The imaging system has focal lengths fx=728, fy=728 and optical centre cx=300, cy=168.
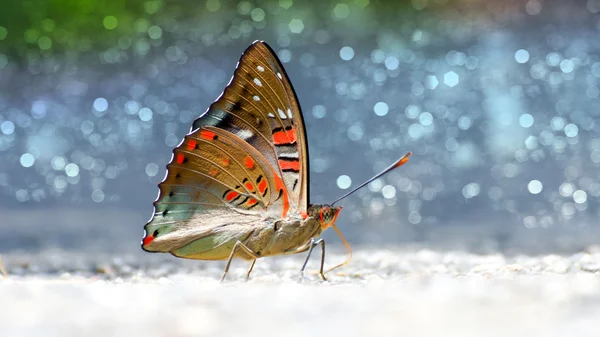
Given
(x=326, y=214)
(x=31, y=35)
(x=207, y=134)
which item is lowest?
(x=326, y=214)

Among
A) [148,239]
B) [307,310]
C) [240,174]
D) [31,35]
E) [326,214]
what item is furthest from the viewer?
[31,35]

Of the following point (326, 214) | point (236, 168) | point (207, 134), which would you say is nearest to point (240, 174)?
point (236, 168)

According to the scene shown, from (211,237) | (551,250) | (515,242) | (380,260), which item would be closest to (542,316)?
(211,237)

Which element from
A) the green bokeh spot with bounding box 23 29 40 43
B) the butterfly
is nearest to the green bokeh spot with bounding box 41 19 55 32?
the green bokeh spot with bounding box 23 29 40 43

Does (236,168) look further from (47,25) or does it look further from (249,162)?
(47,25)

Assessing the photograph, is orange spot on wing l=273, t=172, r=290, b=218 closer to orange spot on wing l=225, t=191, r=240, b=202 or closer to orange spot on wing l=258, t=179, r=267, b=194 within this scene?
orange spot on wing l=258, t=179, r=267, b=194

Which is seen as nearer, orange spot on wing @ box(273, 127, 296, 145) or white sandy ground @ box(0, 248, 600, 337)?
white sandy ground @ box(0, 248, 600, 337)
